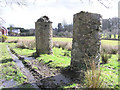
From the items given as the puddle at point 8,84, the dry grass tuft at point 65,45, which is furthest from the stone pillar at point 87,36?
the dry grass tuft at point 65,45

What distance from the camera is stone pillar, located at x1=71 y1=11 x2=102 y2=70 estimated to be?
4.27 metres

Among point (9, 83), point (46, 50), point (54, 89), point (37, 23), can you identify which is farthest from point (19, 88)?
point (37, 23)

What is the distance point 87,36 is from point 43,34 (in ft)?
13.2

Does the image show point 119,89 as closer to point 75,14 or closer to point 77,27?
point 77,27

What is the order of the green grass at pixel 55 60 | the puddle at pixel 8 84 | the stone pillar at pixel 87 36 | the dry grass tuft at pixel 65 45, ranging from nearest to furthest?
the puddle at pixel 8 84 → the stone pillar at pixel 87 36 → the green grass at pixel 55 60 → the dry grass tuft at pixel 65 45

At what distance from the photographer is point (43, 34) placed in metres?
7.56

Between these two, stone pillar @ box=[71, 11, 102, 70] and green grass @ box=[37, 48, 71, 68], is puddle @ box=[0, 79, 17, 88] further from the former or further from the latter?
stone pillar @ box=[71, 11, 102, 70]

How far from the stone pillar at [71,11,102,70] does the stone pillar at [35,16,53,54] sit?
3505mm

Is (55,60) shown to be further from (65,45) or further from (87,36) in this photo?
(65,45)

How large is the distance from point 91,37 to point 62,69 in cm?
198

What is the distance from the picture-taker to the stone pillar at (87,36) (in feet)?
14.0

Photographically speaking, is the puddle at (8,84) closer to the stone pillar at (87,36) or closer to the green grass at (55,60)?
the green grass at (55,60)

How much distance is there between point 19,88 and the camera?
318 cm

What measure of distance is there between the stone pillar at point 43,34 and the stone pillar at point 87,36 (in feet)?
11.5
